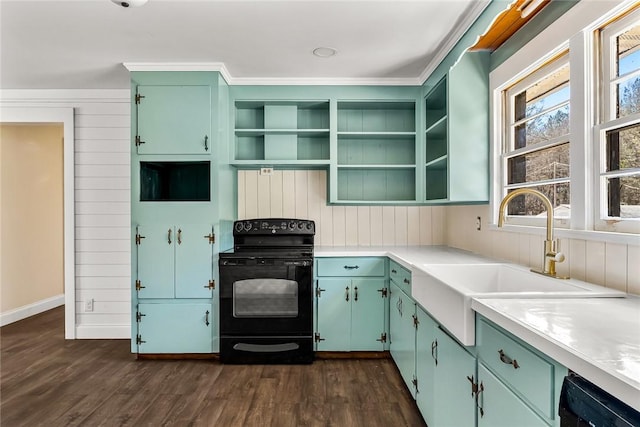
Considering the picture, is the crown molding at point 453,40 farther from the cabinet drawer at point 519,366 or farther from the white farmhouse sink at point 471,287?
the cabinet drawer at point 519,366

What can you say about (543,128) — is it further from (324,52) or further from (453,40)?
(324,52)

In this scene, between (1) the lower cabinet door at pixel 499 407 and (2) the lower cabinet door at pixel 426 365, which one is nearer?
(1) the lower cabinet door at pixel 499 407

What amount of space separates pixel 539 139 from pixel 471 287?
97 cm

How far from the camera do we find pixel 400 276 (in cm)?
256

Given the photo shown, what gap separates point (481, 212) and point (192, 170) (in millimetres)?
2446

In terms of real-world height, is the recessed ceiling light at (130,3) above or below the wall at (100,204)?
above

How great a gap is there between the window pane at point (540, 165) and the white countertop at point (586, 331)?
0.85 m

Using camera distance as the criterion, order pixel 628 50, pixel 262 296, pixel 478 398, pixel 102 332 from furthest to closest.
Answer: pixel 102 332
pixel 262 296
pixel 628 50
pixel 478 398

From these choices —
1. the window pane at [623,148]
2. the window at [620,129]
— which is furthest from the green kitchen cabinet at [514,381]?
the window pane at [623,148]

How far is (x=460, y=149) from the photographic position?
2.56 metres

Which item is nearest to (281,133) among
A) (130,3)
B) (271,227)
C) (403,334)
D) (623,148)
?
(271,227)

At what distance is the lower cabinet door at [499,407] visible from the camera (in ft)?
3.40

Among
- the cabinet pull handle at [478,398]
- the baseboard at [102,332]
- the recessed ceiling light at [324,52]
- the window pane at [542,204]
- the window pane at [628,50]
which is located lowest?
the baseboard at [102,332]

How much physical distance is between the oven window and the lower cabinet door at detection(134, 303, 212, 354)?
262 mm
